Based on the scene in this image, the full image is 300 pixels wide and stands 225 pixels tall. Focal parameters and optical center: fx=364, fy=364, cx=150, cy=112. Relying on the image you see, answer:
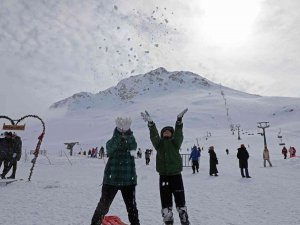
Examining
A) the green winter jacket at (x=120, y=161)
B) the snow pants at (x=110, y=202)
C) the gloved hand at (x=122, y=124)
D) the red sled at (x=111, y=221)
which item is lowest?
the red sled at (x=111, y=221)

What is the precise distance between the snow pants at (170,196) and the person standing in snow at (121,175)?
2.01 feet

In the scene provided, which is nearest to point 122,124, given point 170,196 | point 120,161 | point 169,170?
point 120,161

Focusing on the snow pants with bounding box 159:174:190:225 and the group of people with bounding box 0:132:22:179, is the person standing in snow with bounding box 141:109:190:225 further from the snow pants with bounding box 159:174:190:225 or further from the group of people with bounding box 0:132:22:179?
the group of people with bounding box 0:132:22:179

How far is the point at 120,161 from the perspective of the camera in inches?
214

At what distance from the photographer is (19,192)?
10469 millimetres

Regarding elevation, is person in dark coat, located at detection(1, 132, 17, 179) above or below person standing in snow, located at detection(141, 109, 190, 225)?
above

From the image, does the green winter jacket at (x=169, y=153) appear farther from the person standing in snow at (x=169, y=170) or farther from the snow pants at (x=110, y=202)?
the snow pants at (x=110, y=202)

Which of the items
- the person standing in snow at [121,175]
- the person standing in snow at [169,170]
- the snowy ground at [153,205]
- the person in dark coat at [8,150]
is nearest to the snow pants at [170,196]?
the person standing in snow at [169,170]

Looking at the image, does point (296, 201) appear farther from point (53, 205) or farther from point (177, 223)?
point (53, 205)

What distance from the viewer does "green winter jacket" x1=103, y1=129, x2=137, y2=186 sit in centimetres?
535

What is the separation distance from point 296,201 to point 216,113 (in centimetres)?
15324

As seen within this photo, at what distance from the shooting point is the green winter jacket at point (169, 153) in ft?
19.3

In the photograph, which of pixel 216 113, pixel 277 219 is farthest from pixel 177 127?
pixel 216 113

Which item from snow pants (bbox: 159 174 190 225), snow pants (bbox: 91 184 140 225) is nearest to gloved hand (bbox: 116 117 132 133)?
snow pants (bbox: 91 184 140 225)
